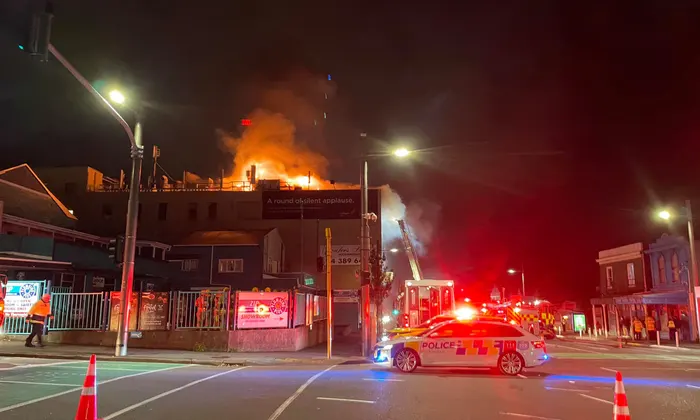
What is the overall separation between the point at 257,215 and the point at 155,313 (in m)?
31.7

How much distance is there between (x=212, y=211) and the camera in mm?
50594

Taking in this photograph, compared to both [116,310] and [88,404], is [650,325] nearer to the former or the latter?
[116,310]

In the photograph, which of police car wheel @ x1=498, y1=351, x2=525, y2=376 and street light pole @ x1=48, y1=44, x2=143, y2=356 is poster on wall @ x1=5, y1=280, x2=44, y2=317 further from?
police car wheel @ x1=498, y1=351, x2=525, y2=376

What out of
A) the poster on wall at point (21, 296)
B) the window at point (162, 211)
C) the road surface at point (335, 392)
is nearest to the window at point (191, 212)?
the window at point (162, 211)

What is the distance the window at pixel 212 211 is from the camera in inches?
1983

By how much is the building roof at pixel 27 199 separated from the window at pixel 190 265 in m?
8.19

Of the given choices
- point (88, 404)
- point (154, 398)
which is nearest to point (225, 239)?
point (154, 398)

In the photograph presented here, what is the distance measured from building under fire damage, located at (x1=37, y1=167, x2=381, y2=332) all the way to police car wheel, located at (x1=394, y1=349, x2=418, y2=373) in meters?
35.5

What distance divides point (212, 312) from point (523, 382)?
11.5 metres

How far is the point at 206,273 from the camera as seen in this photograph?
3972 centimetres

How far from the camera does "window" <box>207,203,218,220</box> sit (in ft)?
165

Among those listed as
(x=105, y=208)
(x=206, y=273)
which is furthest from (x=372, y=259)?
(x=105, y=208)

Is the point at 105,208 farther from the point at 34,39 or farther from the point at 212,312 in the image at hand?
the point at 34,39

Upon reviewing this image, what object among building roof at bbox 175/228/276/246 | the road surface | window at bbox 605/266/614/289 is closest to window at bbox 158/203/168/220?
building roof at bbox 175/228/276/246
